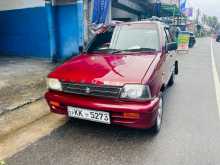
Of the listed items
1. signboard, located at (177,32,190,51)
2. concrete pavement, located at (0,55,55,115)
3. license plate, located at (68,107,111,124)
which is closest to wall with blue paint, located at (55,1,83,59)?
concrete pavement, located at (0,55,55,115)

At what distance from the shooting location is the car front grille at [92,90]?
347cm

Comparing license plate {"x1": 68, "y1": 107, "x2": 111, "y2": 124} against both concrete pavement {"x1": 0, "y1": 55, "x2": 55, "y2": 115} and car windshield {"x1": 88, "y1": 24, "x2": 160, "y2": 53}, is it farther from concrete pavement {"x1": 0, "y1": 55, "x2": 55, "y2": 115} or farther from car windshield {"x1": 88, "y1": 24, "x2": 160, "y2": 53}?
concrete pavement {"x1": 0, "y1": 55, "x2": 55, "y2": 115}

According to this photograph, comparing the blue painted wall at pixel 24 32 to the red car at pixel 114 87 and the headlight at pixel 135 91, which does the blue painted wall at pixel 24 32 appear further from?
the headlight at pixel 135 91

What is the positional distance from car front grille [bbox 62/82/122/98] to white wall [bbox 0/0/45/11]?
7293 mm

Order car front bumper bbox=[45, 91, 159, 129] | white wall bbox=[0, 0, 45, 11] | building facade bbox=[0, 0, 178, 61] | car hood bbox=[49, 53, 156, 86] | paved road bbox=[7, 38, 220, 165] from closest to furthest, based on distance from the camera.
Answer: paved road bbox=[7, 38, 220, 165], car front bumper bbox=[45, 91, 159, 129], car hood bbox=[49, 53, 156, 86], building facade bbox=[0, 0, 178, 61], white wall bbox=[0, 0, 45, 11]

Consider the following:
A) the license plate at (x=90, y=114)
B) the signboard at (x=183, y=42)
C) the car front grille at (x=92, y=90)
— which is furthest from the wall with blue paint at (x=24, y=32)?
the signboard at (x=183, y=42)

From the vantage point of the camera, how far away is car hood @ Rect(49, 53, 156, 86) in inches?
138

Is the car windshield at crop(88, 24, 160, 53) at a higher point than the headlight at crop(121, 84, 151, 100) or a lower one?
higher

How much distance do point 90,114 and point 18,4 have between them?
8.95 metres

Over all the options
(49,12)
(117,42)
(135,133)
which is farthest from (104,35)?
(49,12)

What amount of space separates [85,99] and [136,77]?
768mm

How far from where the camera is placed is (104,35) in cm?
512

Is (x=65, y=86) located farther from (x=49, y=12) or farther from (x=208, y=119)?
(x=49, y=12)

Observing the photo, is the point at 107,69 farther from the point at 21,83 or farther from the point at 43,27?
the point at 43,27
